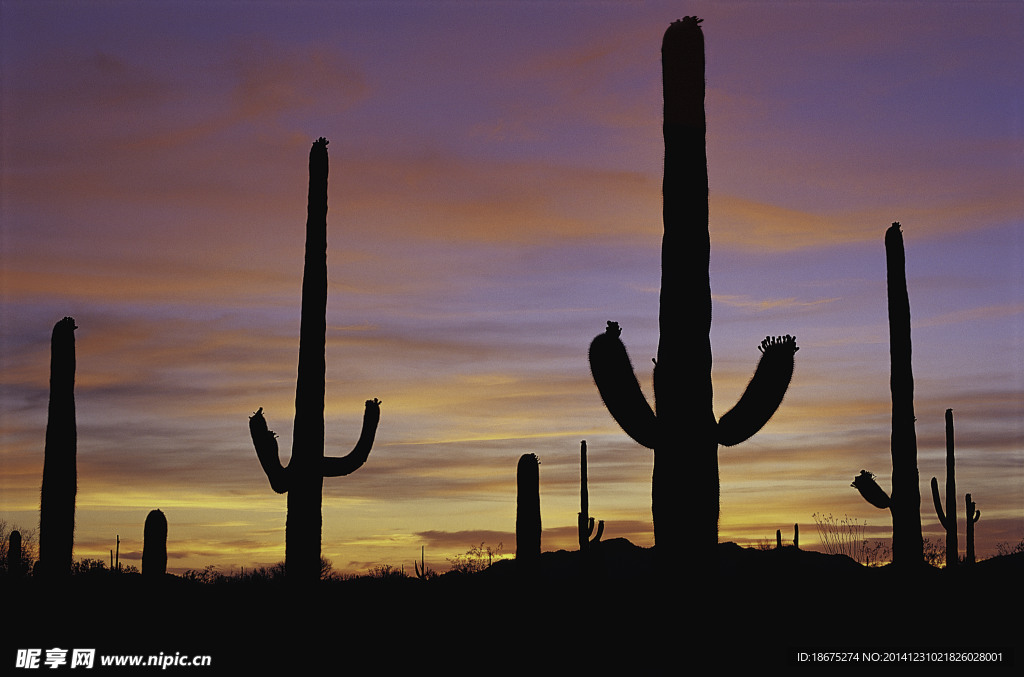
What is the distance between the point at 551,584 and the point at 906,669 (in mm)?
10460

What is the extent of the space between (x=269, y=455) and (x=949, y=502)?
18818mm

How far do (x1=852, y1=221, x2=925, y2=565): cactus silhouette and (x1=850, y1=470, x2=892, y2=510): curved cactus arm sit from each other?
718 millimetres

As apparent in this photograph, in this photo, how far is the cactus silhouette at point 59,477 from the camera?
15.6 m

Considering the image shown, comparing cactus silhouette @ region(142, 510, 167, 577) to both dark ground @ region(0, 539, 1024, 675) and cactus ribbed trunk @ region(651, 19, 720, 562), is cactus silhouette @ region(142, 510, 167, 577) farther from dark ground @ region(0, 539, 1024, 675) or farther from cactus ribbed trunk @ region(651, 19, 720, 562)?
cactus ribbed trunk @ region(651, 19, 720, 562)

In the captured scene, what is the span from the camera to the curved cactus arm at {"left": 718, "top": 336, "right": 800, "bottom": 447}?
9852mm

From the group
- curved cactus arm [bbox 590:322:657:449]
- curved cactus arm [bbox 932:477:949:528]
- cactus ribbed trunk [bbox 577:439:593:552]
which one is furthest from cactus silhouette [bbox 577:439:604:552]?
curved cactus arm [bbox 590:322:657:449]

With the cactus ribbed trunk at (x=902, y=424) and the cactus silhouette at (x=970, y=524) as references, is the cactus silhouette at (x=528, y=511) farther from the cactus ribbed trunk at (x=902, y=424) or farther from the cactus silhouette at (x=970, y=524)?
the cactus silhouette at (x=970, y=524)

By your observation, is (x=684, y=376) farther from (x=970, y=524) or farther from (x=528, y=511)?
(x=970, y=524)

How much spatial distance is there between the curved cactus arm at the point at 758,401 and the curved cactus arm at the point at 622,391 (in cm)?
70

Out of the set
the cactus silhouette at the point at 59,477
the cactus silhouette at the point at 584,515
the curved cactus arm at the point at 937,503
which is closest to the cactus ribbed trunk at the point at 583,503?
the cactus silhouette at the point at 584,515

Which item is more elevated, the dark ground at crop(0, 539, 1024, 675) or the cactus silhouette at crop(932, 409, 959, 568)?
the cactus silhouette at crop(932, 409, 959, 568)

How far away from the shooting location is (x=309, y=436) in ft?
46.5

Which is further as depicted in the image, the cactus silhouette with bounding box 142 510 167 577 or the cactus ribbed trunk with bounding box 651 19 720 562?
the cactus silhouette with bounding box 142 510 167 577

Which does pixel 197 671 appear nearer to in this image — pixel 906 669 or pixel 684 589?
pixel 684 589
